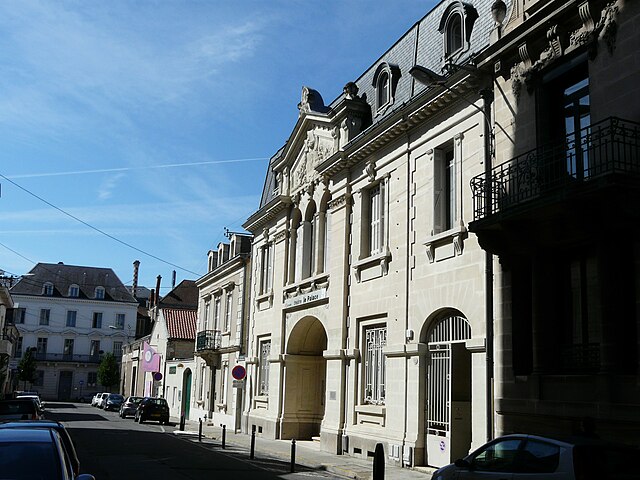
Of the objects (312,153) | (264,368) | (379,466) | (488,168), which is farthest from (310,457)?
(312,153)

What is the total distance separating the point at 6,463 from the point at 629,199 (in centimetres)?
958

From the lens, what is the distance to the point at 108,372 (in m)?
78.1

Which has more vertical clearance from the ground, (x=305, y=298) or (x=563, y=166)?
(x=563, y=166)

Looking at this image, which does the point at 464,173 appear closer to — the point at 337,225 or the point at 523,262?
the point at 523,262

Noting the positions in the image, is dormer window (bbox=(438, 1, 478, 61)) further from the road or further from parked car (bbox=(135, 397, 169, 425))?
parked car (bbox=(135, 397, 169, 425))

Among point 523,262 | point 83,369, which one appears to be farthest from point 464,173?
point 83,369

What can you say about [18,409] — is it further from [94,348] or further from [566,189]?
[94,348]

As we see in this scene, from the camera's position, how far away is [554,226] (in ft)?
42.5

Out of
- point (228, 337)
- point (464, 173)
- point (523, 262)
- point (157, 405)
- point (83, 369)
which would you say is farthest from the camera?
point (83, 369)

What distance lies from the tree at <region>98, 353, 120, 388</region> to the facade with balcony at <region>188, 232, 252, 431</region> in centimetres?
3884

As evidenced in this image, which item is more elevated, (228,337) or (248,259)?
(248,259)

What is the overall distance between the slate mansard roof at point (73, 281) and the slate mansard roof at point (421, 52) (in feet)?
225

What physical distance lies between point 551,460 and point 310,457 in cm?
1269

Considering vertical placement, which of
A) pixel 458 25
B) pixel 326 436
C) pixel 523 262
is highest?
pixel 458 25
